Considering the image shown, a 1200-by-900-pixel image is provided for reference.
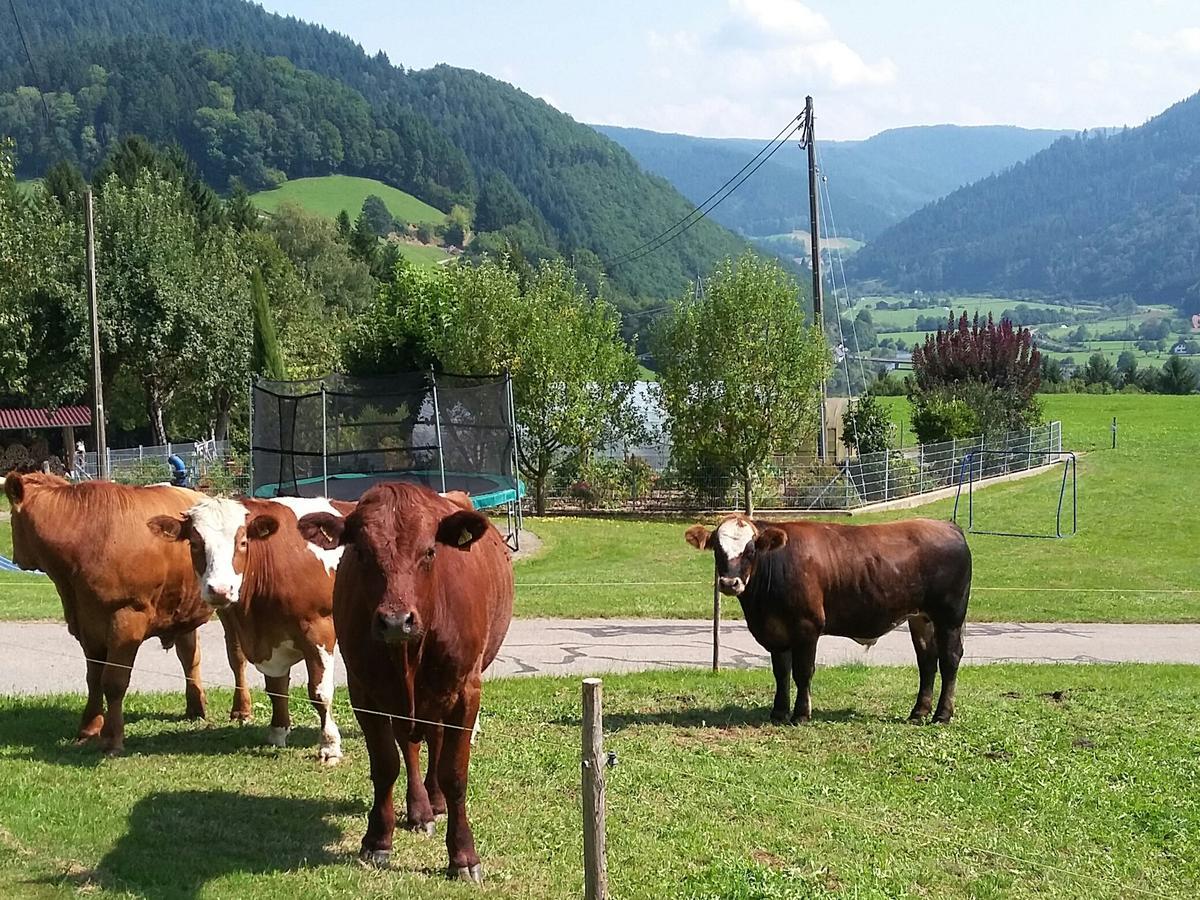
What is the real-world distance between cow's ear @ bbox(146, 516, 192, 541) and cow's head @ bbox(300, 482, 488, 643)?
2245 millimetres

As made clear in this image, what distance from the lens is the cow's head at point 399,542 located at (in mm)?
5746

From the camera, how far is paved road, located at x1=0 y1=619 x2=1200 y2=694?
12758mm

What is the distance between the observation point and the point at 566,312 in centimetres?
3803

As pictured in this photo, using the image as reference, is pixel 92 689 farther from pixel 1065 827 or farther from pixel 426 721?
pixel 1065 827

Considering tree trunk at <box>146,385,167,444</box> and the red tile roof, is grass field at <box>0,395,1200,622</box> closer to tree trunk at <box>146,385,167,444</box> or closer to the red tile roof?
tree trunk at <box>146,385,167,444</box>

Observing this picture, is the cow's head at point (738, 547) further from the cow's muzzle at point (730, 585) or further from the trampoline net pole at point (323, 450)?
the trampoline net pole at point (323, 450)

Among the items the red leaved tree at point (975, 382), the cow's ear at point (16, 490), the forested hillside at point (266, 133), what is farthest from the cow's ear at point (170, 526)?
the forested hillside at point (266, 133)

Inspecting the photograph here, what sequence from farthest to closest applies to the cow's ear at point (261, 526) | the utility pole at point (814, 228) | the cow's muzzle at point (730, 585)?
1. the utility pole at point (814, 228)
2. the cow's muzzle at point (730, 585)
3. the cow's ear at point (261, 526)

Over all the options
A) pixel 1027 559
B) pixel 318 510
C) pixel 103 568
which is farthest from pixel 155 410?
pixel 318 510

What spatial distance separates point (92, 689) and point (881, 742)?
6.27 meters

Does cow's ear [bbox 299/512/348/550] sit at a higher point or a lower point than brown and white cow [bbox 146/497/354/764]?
higher

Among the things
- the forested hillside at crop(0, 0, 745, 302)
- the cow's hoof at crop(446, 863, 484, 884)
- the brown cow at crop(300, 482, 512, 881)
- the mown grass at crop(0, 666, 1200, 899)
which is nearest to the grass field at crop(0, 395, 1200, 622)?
the mown grass at crop(0, 666, 1200, 899)

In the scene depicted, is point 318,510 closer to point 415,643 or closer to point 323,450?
point 415,643

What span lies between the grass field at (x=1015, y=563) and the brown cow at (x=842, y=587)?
7174 millimetres
